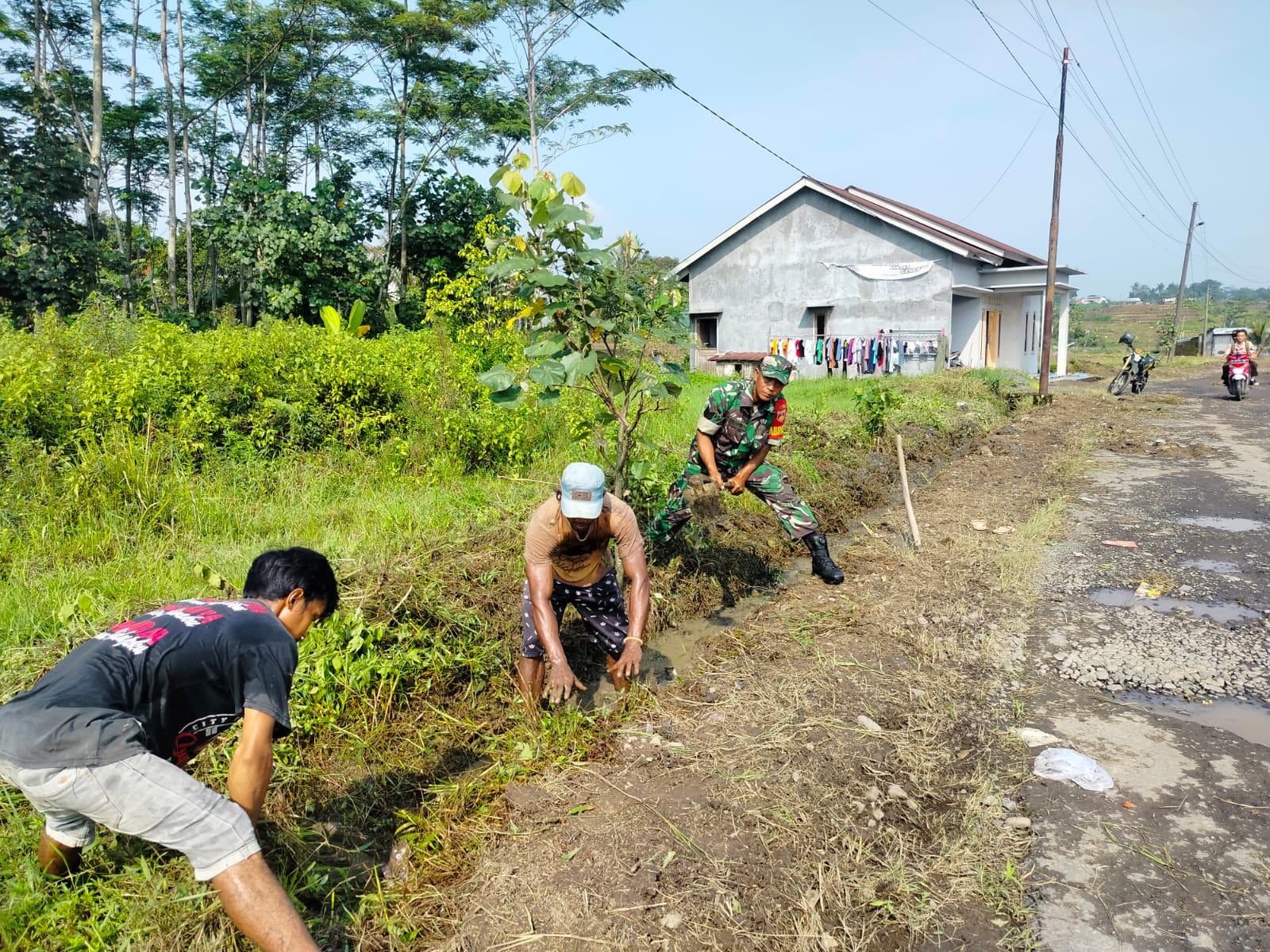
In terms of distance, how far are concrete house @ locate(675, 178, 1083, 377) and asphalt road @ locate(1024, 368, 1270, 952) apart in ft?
44.5

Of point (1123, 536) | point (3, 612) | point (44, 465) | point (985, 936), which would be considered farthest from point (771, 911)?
point (1123, 536)

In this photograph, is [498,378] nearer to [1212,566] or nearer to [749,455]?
[749,455]

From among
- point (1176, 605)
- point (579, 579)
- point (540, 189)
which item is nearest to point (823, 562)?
point (1176, 605)

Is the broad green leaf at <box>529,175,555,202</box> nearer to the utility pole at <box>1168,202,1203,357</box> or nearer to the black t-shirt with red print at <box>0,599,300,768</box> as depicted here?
the black t-shirt with red print at <box>0,599,300,768</box>

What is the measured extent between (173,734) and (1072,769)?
3287mm

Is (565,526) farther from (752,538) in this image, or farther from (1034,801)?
(752,538)

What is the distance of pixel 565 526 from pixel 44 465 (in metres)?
3.93

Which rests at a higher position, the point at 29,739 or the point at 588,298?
the point at 588,298

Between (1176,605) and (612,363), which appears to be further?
(1176,605)

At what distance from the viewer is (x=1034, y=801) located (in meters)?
3.13

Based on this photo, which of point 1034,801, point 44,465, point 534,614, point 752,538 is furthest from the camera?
point 752,538

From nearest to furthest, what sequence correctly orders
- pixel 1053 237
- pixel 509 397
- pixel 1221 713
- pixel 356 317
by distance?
pixel 1221 713, pixel 509 397, pixel 356 317, pixel 1053 237

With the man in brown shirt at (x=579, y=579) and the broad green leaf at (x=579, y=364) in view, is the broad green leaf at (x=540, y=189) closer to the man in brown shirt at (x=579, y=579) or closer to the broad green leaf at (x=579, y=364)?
the broad green leaf at (x=579, y=364)

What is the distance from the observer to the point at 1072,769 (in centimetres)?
A: 330
